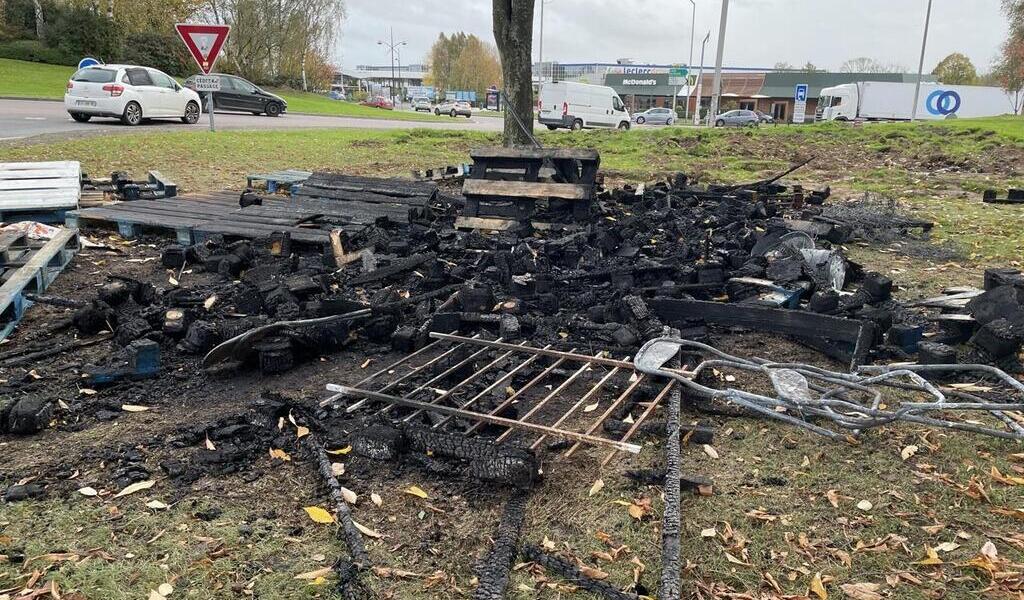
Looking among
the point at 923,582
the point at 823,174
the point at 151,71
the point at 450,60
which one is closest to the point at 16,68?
the point at 151,71

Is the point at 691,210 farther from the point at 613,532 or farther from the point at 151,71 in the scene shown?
the point at 151,71

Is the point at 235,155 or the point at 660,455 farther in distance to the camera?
the point at 235,155

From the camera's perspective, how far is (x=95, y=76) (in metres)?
18.4

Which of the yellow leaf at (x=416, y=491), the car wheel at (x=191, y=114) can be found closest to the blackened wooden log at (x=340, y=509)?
the yellow leaf at (x=416, y=491)

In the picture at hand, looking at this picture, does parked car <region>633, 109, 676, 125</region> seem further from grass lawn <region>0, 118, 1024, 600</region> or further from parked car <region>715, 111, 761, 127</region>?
grass lawn <region>0, 118, 1024, 600</region>

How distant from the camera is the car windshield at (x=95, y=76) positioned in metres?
18.3

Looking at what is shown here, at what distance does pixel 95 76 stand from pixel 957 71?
3527 inches

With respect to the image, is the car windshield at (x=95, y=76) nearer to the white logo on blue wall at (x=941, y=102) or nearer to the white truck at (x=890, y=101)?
the white truck at (x=890, y=101)

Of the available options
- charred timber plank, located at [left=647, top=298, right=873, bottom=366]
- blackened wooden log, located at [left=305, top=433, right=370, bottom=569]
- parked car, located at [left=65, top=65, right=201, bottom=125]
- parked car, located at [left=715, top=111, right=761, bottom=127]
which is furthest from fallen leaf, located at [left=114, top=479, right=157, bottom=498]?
parked car, located at [left=715, top=111, right=761, bottom=127]

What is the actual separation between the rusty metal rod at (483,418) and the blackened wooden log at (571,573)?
0.75 meters

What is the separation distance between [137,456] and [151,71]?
1980cm

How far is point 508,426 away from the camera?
3.71m

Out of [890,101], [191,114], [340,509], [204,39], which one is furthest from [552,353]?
[890,101]

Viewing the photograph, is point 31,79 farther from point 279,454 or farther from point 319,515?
point 319,515
